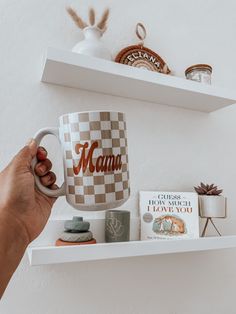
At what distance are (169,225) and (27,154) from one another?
56 centimetres

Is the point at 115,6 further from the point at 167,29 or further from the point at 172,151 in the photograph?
the point at 172,151

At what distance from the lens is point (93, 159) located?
0.45 m

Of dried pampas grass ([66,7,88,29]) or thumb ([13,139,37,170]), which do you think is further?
dried pampas grass ([66,7,88,29])

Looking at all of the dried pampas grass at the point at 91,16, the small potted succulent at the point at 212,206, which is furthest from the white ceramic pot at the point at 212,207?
the dried pampas grass at the point at 91,16

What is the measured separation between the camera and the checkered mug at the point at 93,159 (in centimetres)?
46

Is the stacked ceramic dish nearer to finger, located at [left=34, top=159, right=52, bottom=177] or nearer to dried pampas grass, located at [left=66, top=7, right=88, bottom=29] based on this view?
finger, located at [left=34, top=159, right=52, bottom=177]

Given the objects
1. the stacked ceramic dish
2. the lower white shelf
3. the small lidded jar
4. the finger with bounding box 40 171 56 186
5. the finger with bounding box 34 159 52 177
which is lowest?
the lower white shelf

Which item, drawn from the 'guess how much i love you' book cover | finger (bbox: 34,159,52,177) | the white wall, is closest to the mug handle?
finger (bbox: 34,159,52,177)

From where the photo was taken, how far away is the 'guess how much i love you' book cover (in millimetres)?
907

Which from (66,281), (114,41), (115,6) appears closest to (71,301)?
(66,281)

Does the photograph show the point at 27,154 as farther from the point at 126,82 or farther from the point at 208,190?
the point at 208,190

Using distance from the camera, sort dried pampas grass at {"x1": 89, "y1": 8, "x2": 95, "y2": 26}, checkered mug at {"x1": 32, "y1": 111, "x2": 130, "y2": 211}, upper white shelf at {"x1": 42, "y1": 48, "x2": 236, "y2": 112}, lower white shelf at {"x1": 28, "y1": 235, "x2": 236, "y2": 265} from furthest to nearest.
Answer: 1. dried pampas grass at {"x1": 89, "y1": 8, "x2": 95, "y2": 26}
2. upper white shelf at {"x1": 42, "y1": 48, "x2": 236, "y2": 112}
3. lower white shelf at {"x1": 28, "y1": 235, "x2": 236, "y2": 265}
4. checkered mug at {"x1": 32, "y1": 111, "x2": 130, "y2": 211}

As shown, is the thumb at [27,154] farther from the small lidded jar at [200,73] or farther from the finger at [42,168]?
the small lidded jar at [200,73]

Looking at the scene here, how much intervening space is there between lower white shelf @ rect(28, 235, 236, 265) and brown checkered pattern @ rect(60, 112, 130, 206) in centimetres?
26
